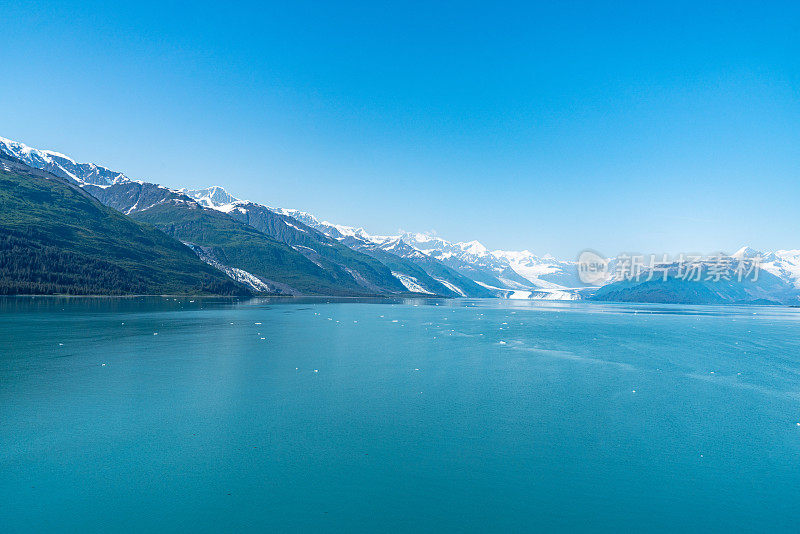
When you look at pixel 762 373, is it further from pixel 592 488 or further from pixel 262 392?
pixel 262 392

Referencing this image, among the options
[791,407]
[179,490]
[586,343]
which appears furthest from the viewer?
[586,343]

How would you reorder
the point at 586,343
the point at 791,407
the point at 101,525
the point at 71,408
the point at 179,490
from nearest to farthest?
the point at 101,525 < the point at 179,490 < the point at 71,408 < the point at 791,407 < the point at 586,343

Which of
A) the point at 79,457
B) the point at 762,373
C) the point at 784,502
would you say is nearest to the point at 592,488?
the point at 784,502

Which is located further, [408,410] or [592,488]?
[408,410]

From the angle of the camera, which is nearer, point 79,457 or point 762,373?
point 79,457

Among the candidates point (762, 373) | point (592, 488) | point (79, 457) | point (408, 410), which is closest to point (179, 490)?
point (79, 457)

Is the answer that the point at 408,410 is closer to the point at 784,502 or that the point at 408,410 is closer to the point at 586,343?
the point at 784,502
